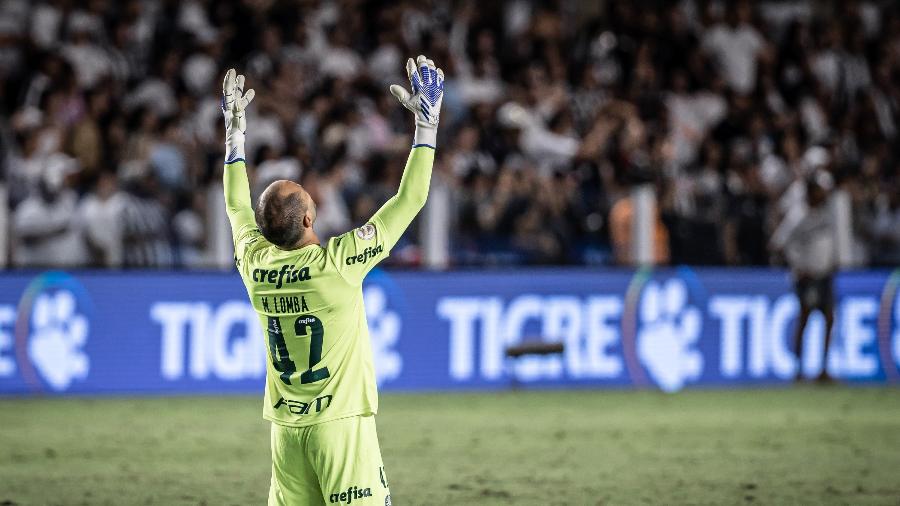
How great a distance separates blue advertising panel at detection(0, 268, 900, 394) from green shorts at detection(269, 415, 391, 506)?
Answer: 857 centimetres

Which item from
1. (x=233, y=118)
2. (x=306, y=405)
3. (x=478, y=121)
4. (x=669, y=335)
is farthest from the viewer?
(x=478, y=121)

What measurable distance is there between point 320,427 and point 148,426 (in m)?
6.69

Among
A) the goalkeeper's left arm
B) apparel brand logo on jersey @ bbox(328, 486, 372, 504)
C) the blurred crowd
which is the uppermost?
the blurred crowd

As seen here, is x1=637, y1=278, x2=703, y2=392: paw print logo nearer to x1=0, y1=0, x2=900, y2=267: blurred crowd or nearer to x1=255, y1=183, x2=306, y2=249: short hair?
x1=0, y1=0, x2=900, y2=267: blurred crowd

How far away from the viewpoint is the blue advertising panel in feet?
45.2

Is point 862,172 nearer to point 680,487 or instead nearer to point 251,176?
point 251,176

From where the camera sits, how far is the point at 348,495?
5426 millimetres

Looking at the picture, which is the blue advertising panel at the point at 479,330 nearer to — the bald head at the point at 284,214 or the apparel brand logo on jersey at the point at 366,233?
the bald head at the point at 284,214

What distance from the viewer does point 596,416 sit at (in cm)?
1279

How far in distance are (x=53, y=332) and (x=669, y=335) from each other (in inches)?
256

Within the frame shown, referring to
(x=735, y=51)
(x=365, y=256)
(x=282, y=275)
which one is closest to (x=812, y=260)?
(x=735, y=51)

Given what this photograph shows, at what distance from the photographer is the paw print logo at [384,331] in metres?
14.5

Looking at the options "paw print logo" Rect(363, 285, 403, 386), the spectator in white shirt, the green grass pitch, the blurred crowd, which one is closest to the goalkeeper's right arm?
the green grass pitch

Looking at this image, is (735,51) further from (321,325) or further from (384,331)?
(321,325)
